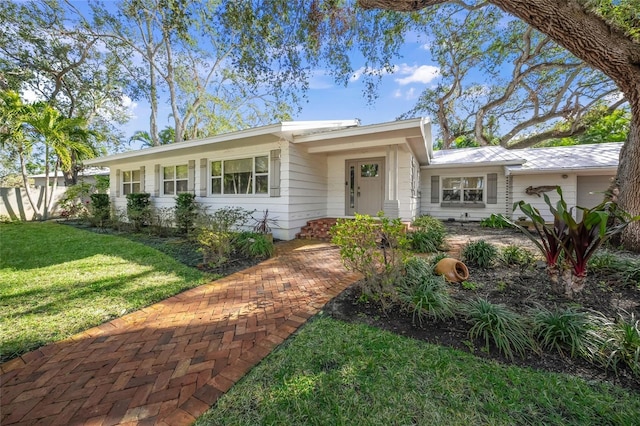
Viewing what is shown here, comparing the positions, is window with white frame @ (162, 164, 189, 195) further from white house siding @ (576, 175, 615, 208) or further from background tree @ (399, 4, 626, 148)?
white house siding @ (576, 175, 615, 208)

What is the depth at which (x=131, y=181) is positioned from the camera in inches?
476

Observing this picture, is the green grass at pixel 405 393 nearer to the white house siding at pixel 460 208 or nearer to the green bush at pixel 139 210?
the green bush at pixel 139 210

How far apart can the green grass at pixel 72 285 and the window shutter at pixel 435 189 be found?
34.8ft

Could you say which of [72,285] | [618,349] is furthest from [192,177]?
[618,349]

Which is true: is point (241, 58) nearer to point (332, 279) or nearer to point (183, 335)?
point (332, 279)

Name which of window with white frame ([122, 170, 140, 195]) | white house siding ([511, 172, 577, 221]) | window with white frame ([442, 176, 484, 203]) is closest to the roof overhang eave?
white house siding ([511, 172, 577, 221])

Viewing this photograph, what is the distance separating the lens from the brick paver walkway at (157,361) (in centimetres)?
168

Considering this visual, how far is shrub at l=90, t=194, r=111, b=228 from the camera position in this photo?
10.8 m

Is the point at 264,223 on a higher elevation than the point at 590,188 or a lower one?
lower

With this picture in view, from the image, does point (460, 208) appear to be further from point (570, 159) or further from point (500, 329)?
point (500, 329)

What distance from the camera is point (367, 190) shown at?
8.76 metres

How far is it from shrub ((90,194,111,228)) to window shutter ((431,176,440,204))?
14.1 metres

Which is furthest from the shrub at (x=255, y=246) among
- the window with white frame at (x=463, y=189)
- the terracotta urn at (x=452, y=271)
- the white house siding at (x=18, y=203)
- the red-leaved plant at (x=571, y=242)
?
the white house siding at (x=18, y=203)

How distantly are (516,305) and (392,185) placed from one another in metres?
4.79
